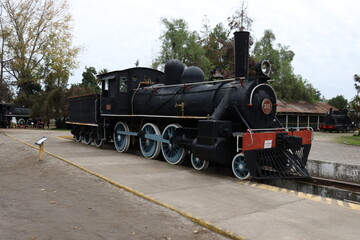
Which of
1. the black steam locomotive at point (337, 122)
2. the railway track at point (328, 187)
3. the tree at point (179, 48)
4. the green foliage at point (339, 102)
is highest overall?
the tree at point (179, 48)

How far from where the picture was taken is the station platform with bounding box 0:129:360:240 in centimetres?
373

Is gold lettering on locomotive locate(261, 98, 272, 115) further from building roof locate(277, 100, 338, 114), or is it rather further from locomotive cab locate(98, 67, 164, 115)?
building roof locate(277, 100, 338, 114)

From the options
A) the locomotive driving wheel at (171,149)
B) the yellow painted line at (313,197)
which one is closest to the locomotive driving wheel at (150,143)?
the locomotive driving wheel at (171,149)

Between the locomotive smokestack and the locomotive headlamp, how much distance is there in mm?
285

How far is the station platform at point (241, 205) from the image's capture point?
3.73 metres

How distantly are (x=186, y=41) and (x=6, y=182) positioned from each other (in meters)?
30.4

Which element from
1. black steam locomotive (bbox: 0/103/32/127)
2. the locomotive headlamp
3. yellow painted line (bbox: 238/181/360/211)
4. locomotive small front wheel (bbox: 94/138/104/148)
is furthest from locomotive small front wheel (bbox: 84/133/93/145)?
black steam locomotive (bbox: 0/103/32/127)

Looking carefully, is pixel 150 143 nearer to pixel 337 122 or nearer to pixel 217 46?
pixel 337 122

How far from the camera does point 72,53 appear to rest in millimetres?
33344

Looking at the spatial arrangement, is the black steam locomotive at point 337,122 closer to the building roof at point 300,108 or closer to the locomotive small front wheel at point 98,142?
the building roof at point 300,108

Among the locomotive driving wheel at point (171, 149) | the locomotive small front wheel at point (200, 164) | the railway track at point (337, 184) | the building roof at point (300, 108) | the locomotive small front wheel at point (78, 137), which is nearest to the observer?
the railway track at point (337, 184)

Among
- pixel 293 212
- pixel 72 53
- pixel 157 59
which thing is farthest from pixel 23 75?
pixel 293 212

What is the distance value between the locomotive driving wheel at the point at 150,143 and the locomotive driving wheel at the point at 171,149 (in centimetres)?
30

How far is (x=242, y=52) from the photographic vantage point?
7.16 m
